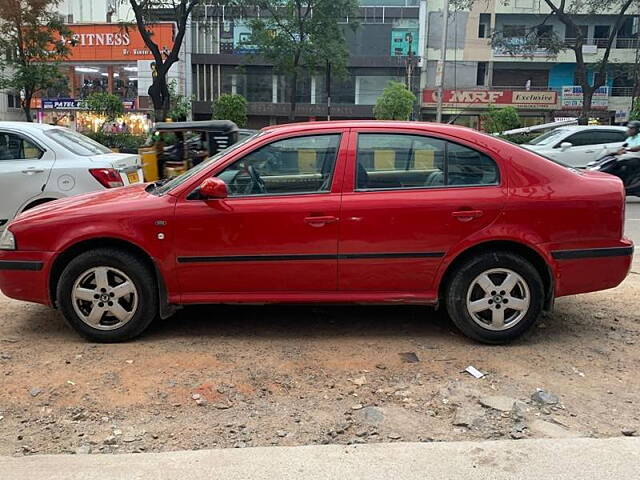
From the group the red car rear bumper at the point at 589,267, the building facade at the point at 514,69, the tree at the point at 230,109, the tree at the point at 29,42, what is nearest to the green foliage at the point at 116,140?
the tree at the point at 29,42

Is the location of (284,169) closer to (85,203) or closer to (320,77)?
(85,203)

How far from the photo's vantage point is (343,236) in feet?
14.1

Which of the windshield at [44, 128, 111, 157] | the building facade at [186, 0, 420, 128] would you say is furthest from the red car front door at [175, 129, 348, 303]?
the building facade at [186, 0, 420, 128]

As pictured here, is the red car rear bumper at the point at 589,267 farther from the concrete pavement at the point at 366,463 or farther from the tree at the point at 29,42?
the tree at the point at 29,42

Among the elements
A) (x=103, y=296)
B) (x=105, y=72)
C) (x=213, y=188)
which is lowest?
(x=103, y=296)

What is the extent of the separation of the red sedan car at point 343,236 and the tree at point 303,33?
21.5 m

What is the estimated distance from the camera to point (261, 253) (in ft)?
14.2

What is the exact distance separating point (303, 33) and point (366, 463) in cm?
2377

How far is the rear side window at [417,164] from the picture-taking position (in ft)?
14.4

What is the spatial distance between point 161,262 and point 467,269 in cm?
215

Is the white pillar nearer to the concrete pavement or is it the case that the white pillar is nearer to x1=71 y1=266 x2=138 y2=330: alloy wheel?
x1=71 y1=266 x2=138 y2=330: alloy wheel

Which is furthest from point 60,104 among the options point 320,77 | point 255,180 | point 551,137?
point 255,180

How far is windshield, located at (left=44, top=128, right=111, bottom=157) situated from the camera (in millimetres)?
7902

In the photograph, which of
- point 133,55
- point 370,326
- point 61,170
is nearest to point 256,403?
point 370,326
